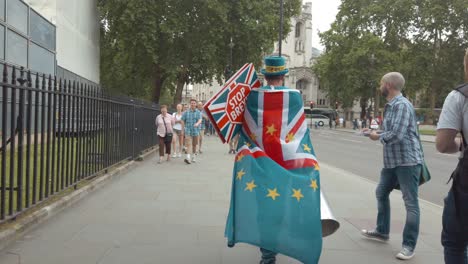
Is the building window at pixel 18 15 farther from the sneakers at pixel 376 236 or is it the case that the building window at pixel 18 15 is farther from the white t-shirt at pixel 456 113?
the white t-shirt at pixel 456 113

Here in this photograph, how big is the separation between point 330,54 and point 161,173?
47.2 m

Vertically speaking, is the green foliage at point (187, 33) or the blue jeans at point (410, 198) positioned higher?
the green foliage at point (187, 33)

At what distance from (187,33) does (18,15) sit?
48.6 feet

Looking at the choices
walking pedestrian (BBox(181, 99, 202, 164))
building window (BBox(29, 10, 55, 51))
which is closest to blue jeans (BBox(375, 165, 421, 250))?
walking pedestrian (BBox(181, 99, 202, 164))

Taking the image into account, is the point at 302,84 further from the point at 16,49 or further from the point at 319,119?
the point at 16,49

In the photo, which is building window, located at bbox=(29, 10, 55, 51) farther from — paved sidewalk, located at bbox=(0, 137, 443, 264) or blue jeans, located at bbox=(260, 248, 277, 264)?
blue jeans, located at bbox=(260, 248, 277, 264)

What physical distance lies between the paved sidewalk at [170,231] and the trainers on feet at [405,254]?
5 cm

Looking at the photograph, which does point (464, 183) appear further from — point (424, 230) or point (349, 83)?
point (349, 83)

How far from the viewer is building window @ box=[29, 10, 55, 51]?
614 inches

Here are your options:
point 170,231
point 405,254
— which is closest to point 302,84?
point 170,231

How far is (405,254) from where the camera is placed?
4402 millimetres

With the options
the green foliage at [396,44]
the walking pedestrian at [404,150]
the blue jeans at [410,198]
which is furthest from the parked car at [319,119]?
the blue jeans at [410,198]

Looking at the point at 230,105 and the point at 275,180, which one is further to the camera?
the point at 230,105

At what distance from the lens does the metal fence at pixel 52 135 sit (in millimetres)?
4621
